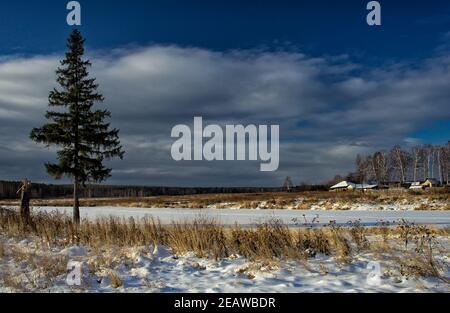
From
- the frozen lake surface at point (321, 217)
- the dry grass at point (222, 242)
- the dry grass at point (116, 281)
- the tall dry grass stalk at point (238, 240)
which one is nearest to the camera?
the dry grass at point (116, 281)

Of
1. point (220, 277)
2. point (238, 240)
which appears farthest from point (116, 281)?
point (238, 240)

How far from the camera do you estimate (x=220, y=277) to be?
8922mm

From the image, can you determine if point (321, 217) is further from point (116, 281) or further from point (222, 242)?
point (116, 281)

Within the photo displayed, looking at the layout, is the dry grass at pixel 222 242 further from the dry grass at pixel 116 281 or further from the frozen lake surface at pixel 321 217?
the frozen lake surface at pixel 321 217

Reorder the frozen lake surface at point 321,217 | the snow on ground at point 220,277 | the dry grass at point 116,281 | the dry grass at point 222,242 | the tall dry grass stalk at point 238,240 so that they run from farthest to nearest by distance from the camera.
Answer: the frozen lake surface at point 321,217
the tall dry grass stalk at point 238,240
the dry grass at point 222,242
the dry grass at point 116,281
the snow on ground at point 220,277

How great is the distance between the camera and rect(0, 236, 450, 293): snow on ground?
8.09 m

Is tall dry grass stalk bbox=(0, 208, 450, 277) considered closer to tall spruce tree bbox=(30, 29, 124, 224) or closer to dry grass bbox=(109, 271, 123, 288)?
dry grass bbox=(109, 271, 123, 288)

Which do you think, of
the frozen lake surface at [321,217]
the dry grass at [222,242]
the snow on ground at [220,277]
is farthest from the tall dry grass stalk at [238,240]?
the frozen lake surface at [321,217]

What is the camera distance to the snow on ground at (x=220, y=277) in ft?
26.6

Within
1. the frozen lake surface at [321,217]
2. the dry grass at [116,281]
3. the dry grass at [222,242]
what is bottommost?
the frozen lake surface at [321,217]
